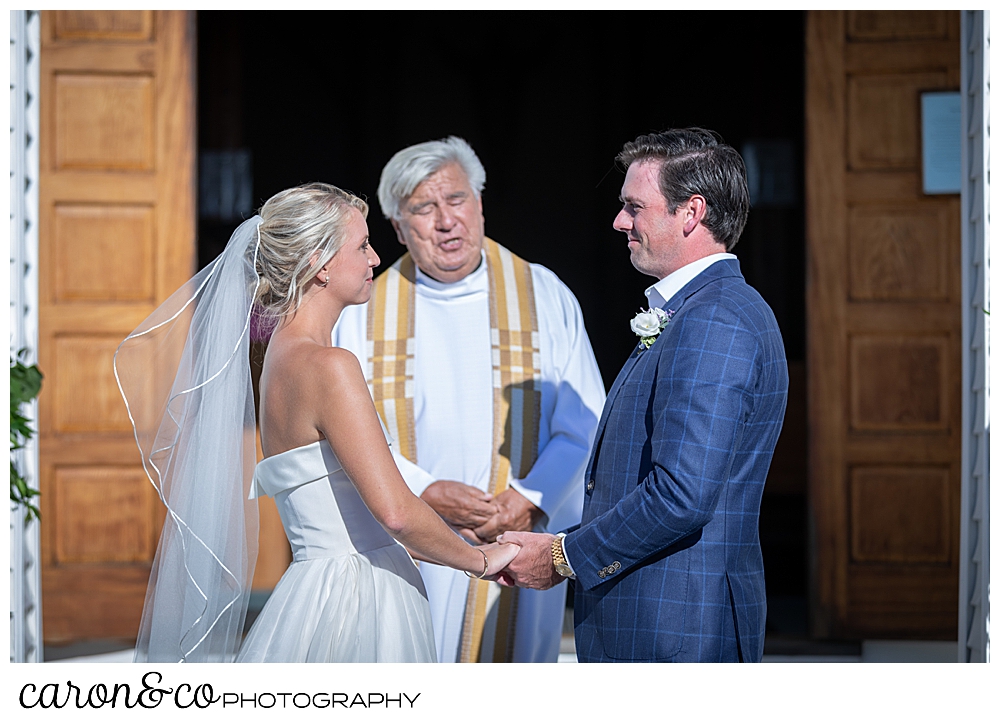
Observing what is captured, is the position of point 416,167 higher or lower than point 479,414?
higher

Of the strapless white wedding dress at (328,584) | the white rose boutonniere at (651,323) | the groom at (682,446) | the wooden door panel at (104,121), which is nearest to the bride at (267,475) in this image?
the strapless white wedding dress at (328,584)

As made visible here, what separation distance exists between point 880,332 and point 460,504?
2.32 m

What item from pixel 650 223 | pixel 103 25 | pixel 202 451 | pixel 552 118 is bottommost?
pixel 202 451

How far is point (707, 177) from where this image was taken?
2.33m

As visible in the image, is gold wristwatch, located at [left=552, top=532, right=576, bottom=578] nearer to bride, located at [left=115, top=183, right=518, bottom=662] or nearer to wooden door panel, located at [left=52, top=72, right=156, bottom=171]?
bride, located at [left=115, top=183, right=518, bottom=662]

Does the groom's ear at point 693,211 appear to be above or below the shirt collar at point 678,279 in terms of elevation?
above

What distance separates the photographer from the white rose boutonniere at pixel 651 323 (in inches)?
90.3

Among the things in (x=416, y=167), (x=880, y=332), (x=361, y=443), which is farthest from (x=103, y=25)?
(x=880, y=332)

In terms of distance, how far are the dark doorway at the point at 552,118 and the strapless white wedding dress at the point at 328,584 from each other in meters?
4.04

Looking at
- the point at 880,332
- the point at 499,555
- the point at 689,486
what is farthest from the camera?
the point at 880,332

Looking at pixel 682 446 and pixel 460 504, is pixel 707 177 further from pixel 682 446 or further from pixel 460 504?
pixel 460 504

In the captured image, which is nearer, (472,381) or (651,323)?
(651,323)

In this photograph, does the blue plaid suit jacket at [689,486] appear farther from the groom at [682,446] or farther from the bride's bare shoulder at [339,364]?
the bride's bare shoulder at [339,364]
